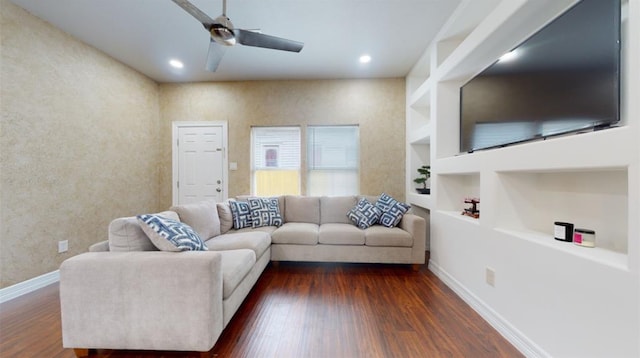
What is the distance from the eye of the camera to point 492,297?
187 centimetres

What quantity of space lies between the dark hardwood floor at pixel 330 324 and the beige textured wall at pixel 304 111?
2.03m

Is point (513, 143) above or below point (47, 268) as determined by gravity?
above

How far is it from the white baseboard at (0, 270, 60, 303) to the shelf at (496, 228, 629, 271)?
170 inches

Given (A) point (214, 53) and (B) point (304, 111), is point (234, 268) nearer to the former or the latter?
(A) point (214, 53)

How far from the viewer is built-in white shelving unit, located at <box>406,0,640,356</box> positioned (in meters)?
1.08

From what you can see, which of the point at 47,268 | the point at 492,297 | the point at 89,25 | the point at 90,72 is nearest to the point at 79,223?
the point at 47,268

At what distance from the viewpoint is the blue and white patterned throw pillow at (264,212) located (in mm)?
3311

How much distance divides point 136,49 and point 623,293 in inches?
190

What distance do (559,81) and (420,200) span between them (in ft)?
6.99

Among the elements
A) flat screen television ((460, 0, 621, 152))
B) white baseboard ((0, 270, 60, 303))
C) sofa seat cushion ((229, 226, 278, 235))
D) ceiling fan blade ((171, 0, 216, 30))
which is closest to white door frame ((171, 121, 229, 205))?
sofa seat cushion ((229, 226, 278, 235))

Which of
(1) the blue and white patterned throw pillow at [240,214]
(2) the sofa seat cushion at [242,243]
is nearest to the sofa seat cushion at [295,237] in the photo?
(2) the sofa seat cushion at [242,243]

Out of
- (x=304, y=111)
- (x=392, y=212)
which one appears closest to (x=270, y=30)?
(x=304, y=111)

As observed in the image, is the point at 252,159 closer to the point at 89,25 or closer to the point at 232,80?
the point at 232,80

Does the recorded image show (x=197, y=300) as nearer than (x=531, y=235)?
Yes
